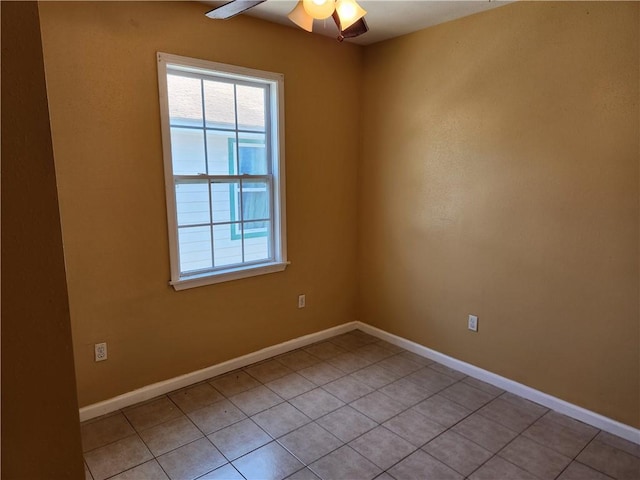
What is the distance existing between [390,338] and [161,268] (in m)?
1.97

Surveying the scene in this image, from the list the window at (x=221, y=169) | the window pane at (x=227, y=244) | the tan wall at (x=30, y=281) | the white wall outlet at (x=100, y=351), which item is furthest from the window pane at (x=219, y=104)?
the tan wall at (x=30, y=281)

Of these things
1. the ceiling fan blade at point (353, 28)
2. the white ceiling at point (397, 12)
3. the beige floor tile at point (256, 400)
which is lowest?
the beige floor tile at point (256, 400)

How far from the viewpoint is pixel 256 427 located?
234cm

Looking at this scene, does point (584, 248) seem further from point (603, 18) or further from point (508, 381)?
point (603, 18)

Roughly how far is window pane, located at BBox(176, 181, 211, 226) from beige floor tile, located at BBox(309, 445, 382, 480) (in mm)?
1651

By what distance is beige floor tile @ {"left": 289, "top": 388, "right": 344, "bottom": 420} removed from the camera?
2499 mm

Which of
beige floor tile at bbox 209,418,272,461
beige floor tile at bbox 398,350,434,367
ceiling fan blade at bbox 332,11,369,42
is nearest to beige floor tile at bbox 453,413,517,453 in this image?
beige floor tile at bbox 398,350,434,367

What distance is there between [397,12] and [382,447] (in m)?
2.62

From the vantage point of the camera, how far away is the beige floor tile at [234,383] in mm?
2738

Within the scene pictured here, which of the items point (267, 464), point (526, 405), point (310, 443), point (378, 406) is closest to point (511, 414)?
point (526, 405)

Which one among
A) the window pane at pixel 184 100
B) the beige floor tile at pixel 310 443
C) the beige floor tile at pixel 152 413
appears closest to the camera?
the beige floor tile at pixel 310 443

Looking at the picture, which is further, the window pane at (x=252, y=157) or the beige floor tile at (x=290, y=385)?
the window pane at (x=252, y=157)

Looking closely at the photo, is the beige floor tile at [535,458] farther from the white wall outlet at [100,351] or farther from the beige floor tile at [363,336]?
the white wall outlet at [100,351]

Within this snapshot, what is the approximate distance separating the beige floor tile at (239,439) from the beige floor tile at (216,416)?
5 centimetres
